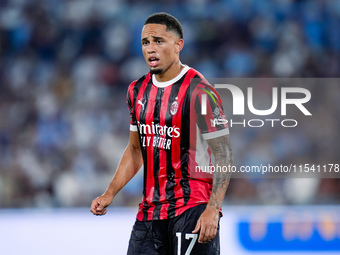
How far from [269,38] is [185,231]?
542cm

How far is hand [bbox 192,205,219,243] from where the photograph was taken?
2.24 m

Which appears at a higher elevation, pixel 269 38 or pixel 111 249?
pixel 269 38

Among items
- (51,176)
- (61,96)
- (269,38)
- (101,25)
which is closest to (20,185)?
(51,176)

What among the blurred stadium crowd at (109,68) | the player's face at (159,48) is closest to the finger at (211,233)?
the player's face at (159,48)

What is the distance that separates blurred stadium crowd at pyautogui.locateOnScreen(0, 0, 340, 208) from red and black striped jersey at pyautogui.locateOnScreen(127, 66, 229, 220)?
4.07 m

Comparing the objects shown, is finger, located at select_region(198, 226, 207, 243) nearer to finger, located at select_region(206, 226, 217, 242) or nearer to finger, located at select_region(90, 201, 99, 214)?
finger, located at select_region(206, 226, 217, 242)

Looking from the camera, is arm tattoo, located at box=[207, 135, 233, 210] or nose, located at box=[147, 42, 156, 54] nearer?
arm tattoo, located at box=[207, 135, 233, 210]

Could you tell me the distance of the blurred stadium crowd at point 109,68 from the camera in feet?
22.2

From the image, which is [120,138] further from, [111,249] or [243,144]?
[111,249]

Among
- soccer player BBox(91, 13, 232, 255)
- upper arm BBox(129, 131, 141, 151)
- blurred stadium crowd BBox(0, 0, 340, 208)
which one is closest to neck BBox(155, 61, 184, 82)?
soccer player BBox(91, 13, 232, 255)

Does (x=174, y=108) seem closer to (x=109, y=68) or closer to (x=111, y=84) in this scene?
(x=111, y=84)

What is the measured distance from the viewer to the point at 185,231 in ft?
7.81
